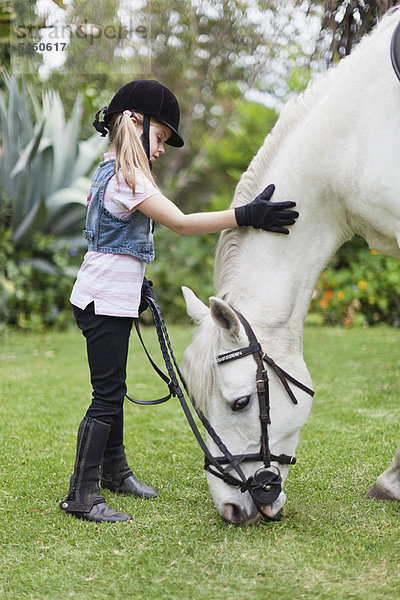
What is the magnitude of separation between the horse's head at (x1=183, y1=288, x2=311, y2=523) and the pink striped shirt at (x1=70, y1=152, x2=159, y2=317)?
1.14ft

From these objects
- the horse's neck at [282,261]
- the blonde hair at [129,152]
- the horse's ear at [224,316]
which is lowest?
the horse's ear at [224,316]

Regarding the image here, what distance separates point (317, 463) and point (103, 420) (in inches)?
45.6

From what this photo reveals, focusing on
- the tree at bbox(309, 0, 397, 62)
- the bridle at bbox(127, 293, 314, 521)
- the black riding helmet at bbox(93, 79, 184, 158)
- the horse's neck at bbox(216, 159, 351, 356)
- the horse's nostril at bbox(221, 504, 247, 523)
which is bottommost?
the horse's nostril at bbox(221, 504, 247, 523)

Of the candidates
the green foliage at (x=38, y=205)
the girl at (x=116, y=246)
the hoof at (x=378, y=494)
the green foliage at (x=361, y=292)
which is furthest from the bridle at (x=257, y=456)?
the green foliage at (x=361, y=292)

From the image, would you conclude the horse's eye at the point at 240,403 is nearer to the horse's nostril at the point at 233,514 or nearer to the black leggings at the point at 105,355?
the horse's nostril at the point at 233,514

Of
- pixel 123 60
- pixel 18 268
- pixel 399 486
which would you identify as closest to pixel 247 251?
pixel 399 486

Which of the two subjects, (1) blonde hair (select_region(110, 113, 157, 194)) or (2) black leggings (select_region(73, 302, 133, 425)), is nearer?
(1) blonde hair (select_region(110, 113, 157, 194))

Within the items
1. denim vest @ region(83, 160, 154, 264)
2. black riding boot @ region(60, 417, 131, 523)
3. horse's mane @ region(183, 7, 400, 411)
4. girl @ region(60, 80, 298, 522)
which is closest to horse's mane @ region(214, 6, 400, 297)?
horse's mane @ region(183, 7, 400, 411)

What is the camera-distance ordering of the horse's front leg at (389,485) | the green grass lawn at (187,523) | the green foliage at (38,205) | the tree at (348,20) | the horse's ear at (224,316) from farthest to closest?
the green foliage at (38,205), the tree at (348,20), the horse's front leg at (389,485), the horse's ear at (224,316), the green grass lawn at (187,523)

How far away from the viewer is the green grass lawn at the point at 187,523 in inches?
74.3

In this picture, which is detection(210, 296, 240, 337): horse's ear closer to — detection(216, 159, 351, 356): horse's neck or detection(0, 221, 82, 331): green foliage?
detection(216, 159, 351, 356): horse's neck

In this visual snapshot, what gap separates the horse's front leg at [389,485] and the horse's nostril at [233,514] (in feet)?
2.14

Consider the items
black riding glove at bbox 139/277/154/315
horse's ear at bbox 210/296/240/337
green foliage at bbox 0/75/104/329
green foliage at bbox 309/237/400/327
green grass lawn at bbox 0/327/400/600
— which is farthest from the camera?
green foliage at bbox 309/237/400/327

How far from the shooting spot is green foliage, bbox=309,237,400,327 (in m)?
7.39
